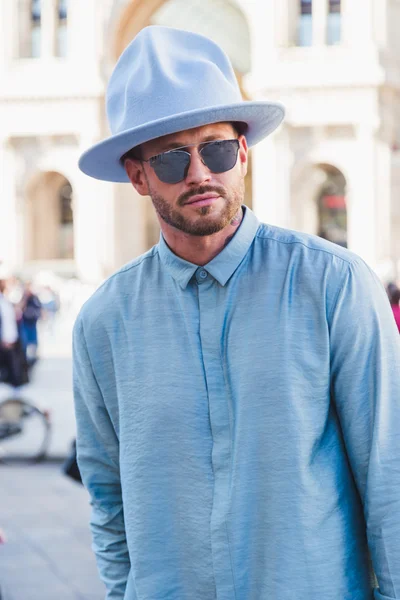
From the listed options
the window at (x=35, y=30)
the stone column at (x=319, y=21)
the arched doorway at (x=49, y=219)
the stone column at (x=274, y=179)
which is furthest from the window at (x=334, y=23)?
the arched doorway at (x=49, y=219)

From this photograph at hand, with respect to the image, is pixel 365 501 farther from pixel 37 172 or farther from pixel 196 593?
pixel 37 172

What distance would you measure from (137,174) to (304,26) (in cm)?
2960

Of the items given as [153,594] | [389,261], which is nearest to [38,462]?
[153,594]

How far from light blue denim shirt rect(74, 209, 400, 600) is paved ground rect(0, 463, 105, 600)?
9.37 feet

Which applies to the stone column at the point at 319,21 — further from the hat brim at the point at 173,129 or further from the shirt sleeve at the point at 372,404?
the shirt sleeve at the point at 372,404

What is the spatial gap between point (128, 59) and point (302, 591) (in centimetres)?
98

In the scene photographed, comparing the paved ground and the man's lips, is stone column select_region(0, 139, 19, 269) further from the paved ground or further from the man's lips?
the man's lips

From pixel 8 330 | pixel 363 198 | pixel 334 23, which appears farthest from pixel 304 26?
pixel 8 330

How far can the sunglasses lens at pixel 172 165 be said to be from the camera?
1585mm

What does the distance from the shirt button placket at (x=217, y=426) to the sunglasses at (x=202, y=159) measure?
0.17 m

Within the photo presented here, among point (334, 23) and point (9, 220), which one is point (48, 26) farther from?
point (334, 23)

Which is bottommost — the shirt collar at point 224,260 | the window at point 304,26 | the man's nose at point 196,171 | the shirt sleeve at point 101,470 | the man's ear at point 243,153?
the shirt sleeve at point 101,470

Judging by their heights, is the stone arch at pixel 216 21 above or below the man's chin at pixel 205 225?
above

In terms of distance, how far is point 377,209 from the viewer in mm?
27734
